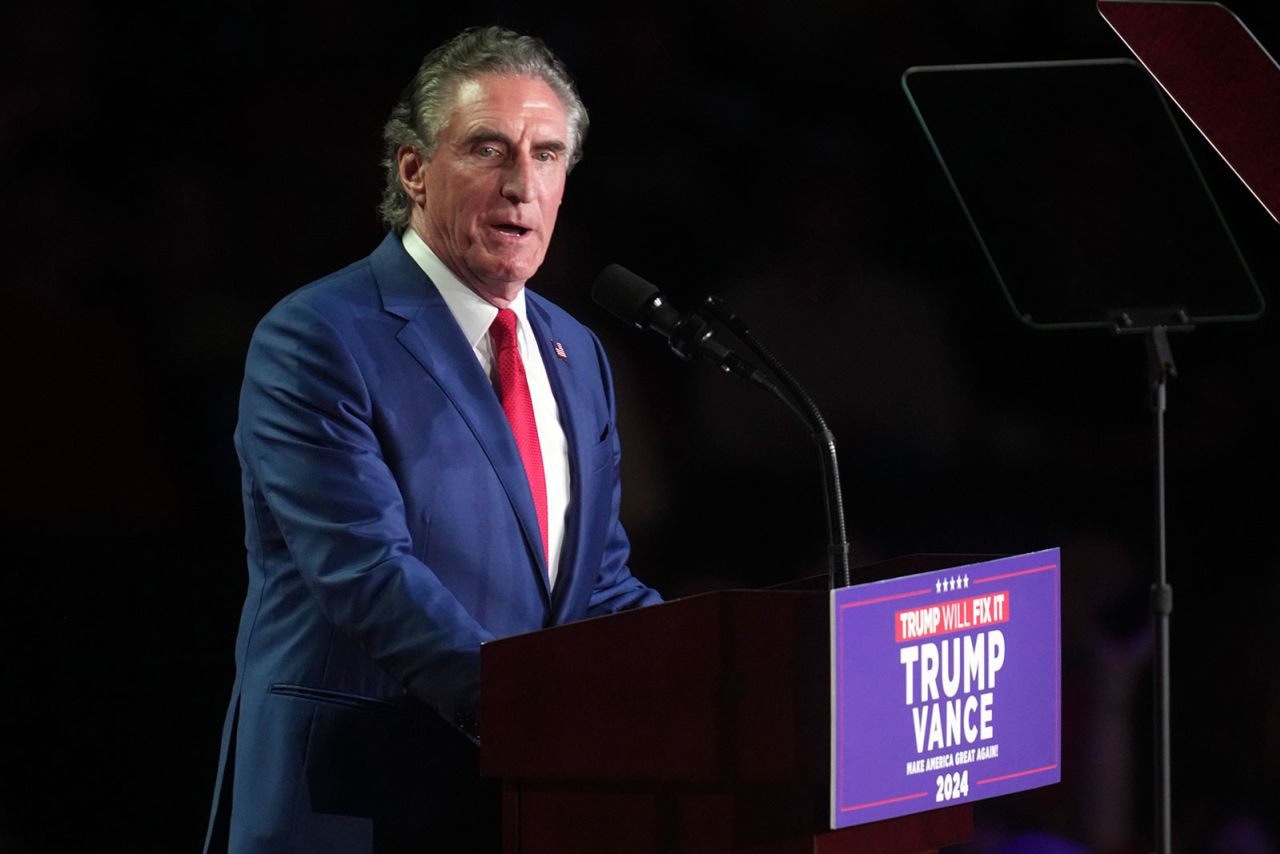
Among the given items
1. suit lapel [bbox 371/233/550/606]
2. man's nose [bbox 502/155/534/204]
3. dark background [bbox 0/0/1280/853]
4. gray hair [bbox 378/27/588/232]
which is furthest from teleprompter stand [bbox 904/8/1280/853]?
suit lapel [bbox 371/233/550/606]

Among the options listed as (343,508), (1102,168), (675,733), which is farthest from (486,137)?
(1102,168)

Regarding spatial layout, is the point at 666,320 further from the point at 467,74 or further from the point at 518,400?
the point at 467,74

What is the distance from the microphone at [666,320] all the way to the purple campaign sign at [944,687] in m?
0.32

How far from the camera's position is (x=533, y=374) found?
2494 millimetres

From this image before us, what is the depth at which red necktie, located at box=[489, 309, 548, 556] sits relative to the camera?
7.82 ft

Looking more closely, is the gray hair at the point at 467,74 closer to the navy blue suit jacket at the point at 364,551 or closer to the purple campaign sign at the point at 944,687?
the navy blue suit jacket at the point at 364,551

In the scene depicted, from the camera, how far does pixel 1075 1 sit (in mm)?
3611

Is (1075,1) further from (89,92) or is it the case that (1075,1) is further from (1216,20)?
(89,92)

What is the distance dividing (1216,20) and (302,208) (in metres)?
1.61

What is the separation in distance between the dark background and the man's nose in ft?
2.29

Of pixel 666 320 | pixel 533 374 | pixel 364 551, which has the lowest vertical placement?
pixel 364 551

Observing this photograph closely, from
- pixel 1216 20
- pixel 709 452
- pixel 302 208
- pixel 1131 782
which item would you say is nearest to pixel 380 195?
pixel 302 208

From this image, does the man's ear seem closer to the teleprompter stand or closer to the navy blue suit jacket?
the navy blue suit jacket

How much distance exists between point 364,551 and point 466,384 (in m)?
0.32
